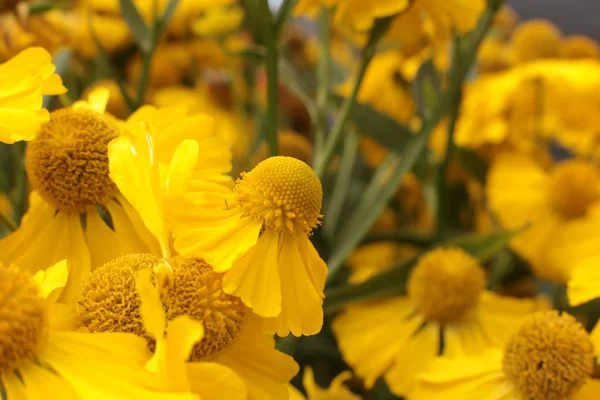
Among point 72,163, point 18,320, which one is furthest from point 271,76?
point 18,320

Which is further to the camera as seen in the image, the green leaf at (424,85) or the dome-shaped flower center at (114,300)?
the green leaf at (424,85)

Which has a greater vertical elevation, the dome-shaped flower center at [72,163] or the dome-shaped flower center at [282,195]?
the dome-shaped flower center at [282,195]

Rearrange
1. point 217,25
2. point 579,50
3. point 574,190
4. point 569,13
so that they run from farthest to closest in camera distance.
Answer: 1. point 569,13
2. point 579,50
3. point 217,25
4. point 574,190

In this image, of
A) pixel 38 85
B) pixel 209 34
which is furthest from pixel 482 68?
pixel 38 85

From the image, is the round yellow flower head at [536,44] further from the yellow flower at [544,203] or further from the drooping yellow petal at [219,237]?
the drooping yellow petal at [219,237]

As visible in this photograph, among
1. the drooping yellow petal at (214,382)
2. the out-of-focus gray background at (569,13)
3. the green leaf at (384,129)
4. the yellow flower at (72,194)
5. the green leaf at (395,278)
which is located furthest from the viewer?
the out-of-focus gray background at (569,13)

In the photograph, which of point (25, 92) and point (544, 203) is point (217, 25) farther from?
point (25, 92)

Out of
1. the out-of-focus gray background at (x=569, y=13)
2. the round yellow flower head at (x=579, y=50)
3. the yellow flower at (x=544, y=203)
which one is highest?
the round yellow flower head at (x=579, y=50)

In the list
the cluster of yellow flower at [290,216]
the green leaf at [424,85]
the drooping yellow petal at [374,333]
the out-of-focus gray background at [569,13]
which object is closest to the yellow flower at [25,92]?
the cluster of yellow flower at [290,216]
